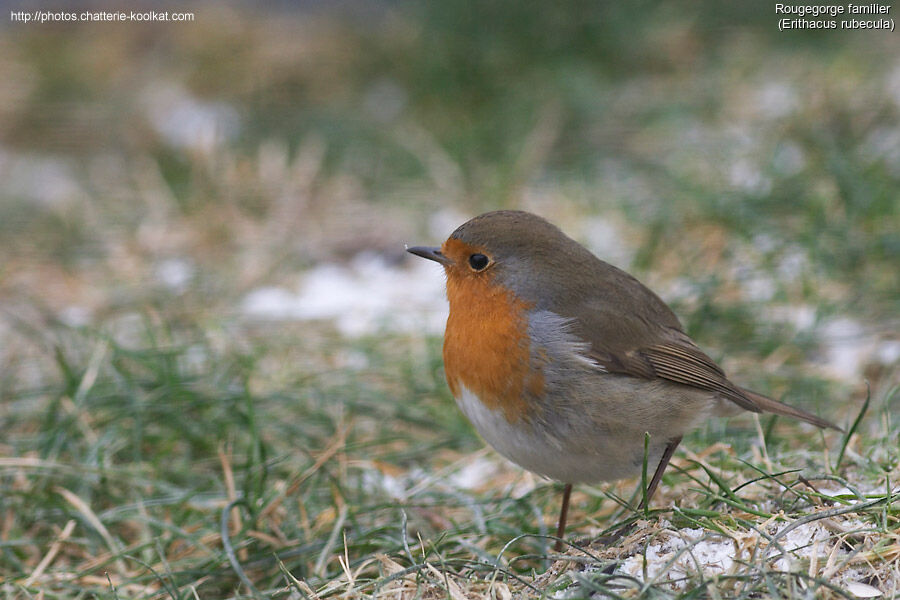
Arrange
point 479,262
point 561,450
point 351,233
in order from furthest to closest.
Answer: point 351,233 → point 479,262 → point 561,450

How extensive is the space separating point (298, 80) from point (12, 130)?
2.28 metres

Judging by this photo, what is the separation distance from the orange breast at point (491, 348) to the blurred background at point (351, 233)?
449 millimetres

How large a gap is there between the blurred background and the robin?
38 cm

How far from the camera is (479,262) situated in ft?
9.98

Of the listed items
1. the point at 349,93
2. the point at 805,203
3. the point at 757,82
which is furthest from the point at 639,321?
the point at 349,93

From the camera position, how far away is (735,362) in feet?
13.8

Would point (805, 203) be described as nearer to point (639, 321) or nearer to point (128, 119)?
point (639, 321)

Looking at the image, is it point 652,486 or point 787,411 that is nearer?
point 652,486

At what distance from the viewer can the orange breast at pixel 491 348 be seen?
9.07ft

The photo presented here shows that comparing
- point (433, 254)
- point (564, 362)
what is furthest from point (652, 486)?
point (433, 254)

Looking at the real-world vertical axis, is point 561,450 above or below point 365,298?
below

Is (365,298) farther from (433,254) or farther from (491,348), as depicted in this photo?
(491,348)

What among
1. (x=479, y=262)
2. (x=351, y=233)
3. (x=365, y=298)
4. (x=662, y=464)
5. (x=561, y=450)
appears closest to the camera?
(x=561, y=450)

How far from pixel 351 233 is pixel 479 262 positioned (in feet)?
9.99
